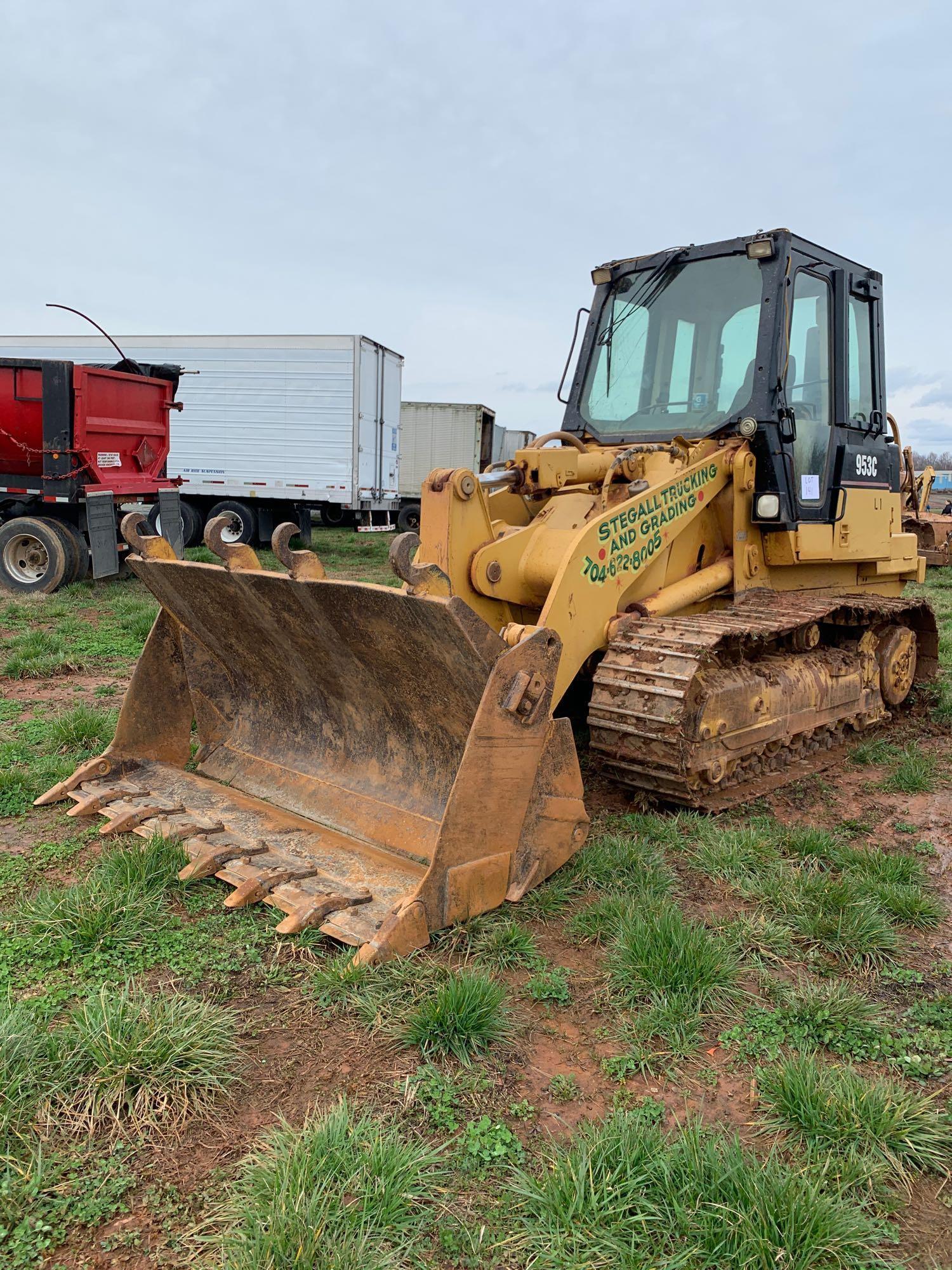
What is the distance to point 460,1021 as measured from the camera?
2807 mm

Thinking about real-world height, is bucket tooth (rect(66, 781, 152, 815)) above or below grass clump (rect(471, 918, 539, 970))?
above

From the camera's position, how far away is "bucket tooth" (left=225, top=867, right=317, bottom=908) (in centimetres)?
345

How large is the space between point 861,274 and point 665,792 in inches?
156

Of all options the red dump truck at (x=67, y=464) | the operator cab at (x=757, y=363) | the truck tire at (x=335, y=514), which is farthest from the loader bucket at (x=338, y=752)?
the truck tire at (x=335, y=514)

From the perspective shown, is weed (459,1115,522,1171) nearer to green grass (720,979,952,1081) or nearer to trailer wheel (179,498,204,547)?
green grass (720,979,952,1081)

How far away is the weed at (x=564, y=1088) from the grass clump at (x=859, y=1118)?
1.70 ft

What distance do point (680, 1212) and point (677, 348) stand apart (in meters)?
5.02

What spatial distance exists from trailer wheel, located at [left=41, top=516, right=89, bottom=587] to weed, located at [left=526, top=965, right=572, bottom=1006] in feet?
32.1

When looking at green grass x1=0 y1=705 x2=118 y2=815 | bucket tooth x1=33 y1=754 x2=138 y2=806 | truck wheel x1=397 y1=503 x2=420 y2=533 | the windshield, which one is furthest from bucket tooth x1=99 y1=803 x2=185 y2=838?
truck wheel x1=397 y1=503 x2=420 y2=533

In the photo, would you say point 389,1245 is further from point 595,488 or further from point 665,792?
point 595,488

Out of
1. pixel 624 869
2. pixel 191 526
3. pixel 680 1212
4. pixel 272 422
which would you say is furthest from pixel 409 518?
pixel 680 1212

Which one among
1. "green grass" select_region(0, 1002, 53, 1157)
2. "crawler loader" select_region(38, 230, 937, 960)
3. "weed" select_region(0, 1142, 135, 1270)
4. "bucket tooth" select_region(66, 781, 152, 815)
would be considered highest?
"crawler loader" select_region(38, 230, 937, 960)

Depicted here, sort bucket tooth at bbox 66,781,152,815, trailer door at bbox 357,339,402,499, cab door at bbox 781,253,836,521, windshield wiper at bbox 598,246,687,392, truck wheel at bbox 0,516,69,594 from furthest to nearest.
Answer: trailer door at bbox 357,339,402,499
truck wheel at bbox 0,516,69,594
windshield wiper at bbox 598,246,687,392
cab door at bbox 781,253,836,521
bucket tooth at bbox 66,781,152,815

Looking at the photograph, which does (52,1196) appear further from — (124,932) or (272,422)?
(272,422)
